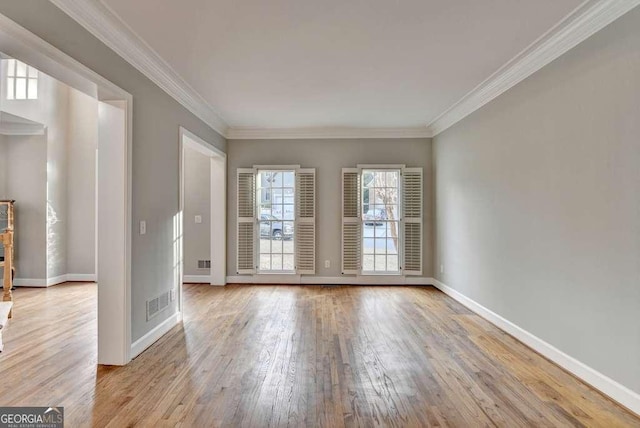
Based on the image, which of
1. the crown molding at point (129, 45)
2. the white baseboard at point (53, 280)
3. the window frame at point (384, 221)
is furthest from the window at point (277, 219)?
the white baseboard at point (53, 280)

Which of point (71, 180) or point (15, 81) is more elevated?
point (15, 81)

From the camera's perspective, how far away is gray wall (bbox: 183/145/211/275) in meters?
5.84

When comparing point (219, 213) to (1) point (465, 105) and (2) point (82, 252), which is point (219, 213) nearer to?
(2) point (82, 252)

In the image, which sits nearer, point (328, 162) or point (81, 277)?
point (328, 162)

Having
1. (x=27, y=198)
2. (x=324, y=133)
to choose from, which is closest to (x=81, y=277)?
(x=27, y=198)

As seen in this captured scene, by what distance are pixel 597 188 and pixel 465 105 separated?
2.33m

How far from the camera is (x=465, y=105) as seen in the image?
169 inches

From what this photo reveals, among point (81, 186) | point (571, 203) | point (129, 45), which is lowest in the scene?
point (571, 203)

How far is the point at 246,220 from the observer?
18.6 feet

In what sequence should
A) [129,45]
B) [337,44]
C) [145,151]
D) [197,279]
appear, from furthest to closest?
[197,279], [145,151], [337,44], [129,45]

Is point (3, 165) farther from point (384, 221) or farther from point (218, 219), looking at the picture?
point (384, 221)

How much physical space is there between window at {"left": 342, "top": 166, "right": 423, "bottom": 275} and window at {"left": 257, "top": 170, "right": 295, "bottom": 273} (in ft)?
3.17

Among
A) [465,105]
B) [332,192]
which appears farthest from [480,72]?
[332,192]

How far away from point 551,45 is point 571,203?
1.37 m
